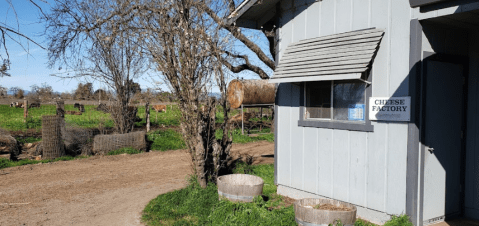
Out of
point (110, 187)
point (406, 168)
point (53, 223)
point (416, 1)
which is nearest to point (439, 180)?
point (406, 168)

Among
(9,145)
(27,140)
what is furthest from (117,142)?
(27,140)

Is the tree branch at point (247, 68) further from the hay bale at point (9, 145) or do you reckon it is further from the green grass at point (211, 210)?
the hay bale at point (9, 145)

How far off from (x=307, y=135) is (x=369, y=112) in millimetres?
1324

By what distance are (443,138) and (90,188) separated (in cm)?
678

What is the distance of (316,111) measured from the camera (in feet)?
21.3

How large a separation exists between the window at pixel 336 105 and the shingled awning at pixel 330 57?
0.40 m

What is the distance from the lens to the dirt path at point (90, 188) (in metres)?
6.17

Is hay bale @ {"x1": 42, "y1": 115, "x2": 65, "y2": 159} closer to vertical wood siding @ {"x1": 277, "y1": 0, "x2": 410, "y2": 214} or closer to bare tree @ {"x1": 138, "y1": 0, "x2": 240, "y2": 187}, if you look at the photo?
bare tree @ {"x1": 138, "y1": 0, "x2": 240, "y2": 187}

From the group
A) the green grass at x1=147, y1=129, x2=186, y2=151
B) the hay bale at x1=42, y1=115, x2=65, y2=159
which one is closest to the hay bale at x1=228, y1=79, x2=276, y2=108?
the green grass at x1=147, y1=129, x2=186, y2=151

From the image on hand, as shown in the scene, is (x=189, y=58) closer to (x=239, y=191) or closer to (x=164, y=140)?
(x=239, y=191)

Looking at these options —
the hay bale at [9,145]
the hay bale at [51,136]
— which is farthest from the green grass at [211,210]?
the hay bale at [9,145]

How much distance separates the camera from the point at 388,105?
17.3 ft

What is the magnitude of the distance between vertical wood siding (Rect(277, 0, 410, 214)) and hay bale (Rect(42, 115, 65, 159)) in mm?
7851

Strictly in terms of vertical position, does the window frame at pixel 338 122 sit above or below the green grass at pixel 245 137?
above
